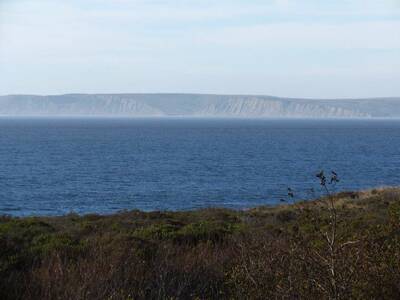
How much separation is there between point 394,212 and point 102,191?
5148 cm

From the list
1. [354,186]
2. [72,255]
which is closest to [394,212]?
[72,255]

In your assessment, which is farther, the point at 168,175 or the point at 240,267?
the point at 168,175

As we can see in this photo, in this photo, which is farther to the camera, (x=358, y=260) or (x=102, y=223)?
(x=102, y=223)

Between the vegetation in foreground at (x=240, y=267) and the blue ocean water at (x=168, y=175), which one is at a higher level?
the vegetation in foreground at (x=240, y=267)

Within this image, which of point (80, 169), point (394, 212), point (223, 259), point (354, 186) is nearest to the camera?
point (394, 212)

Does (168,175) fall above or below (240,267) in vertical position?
below

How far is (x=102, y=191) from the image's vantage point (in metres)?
57.3

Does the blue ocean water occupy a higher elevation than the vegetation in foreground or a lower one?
lower

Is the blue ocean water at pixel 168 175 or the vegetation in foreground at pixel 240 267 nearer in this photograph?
the vegetation in foreground at pixel 240 267

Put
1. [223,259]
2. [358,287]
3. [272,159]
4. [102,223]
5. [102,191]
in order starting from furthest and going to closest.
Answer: [272,159] < [102,191] < [102,223] < [223,259] < [358,287]

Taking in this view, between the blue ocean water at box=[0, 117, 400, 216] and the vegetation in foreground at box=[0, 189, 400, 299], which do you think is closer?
the vegetation in foreground at box=[0, 189, 400, 299]

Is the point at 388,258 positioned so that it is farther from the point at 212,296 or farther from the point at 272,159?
the point at 272,159

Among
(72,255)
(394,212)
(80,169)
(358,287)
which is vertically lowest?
(80,169)

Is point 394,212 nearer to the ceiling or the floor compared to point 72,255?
nearer to the ceiling
